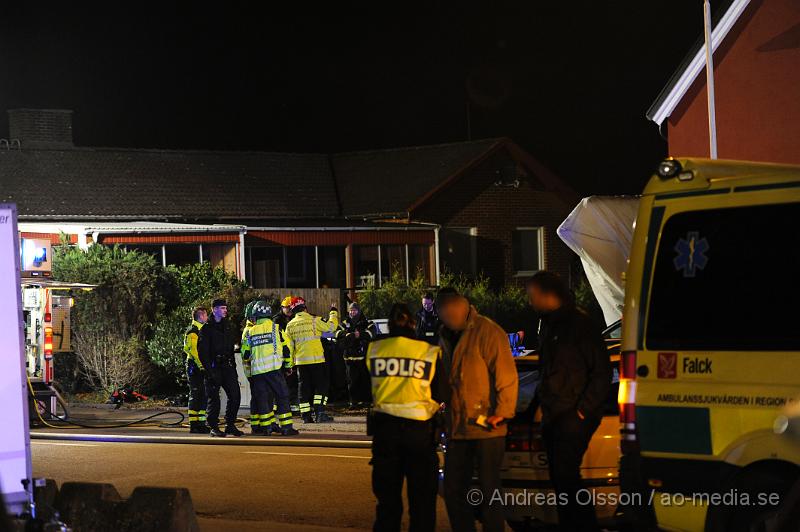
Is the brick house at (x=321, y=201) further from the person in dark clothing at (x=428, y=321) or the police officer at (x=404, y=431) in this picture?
the police officer at (x=404, y=431)

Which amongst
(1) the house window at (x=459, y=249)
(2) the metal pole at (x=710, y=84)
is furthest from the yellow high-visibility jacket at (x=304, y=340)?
(1) the house window at (x=459, y=249)

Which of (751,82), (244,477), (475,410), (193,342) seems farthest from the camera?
(751,82)

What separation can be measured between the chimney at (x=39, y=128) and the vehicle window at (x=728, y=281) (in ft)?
122

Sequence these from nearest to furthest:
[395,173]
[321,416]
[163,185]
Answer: [321,416] < [163,185] < [395,173]

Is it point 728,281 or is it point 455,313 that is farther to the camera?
point 455,313

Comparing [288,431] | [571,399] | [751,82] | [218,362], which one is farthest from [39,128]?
[571,399]

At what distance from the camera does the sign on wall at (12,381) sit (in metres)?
7.42

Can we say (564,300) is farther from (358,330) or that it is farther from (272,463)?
(358,330)

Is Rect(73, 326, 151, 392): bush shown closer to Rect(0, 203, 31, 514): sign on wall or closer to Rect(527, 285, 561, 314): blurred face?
Rect(527, 285, 561, 314): blurred face

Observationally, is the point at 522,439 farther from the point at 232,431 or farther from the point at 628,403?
the point at 232,431

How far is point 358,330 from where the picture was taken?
20.6 metres

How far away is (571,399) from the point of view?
835 centimetres

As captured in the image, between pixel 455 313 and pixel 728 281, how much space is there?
6.29ft

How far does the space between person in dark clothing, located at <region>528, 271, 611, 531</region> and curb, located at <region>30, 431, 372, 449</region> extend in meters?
8.02
